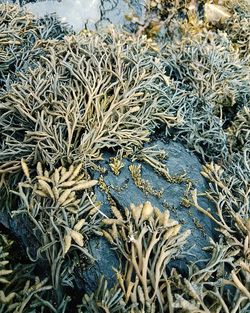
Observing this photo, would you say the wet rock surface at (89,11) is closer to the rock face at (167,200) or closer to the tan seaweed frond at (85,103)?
the tan seaweed frond at (85,103)

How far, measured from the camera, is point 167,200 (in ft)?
6.28

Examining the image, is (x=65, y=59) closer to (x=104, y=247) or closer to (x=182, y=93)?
(x=182, y=93)

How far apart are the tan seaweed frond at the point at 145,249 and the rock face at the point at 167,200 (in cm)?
7

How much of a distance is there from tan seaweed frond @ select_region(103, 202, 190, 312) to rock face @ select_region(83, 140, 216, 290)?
0.24ft

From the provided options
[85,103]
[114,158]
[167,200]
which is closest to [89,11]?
[85,103]

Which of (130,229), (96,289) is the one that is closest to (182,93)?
(130,229)

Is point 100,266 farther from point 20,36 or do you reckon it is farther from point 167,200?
point 20,36

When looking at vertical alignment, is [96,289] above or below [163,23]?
below

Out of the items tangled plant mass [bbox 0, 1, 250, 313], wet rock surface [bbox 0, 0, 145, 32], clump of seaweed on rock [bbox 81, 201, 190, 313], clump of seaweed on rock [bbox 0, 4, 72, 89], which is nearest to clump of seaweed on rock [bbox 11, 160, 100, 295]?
tangled plant mass [bbox 0, 1, 250, 313]

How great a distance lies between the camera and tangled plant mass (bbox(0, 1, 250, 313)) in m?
1.56

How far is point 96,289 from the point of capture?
1.59m

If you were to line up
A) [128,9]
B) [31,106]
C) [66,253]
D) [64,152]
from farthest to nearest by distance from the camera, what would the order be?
[128,9], [31,106], [64,152], [66,253]

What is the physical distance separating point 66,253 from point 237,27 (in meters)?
2.61

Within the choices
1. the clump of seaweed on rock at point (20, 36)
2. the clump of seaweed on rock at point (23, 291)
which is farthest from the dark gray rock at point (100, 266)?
the clump of seaweed on rock at point (20, 36)
